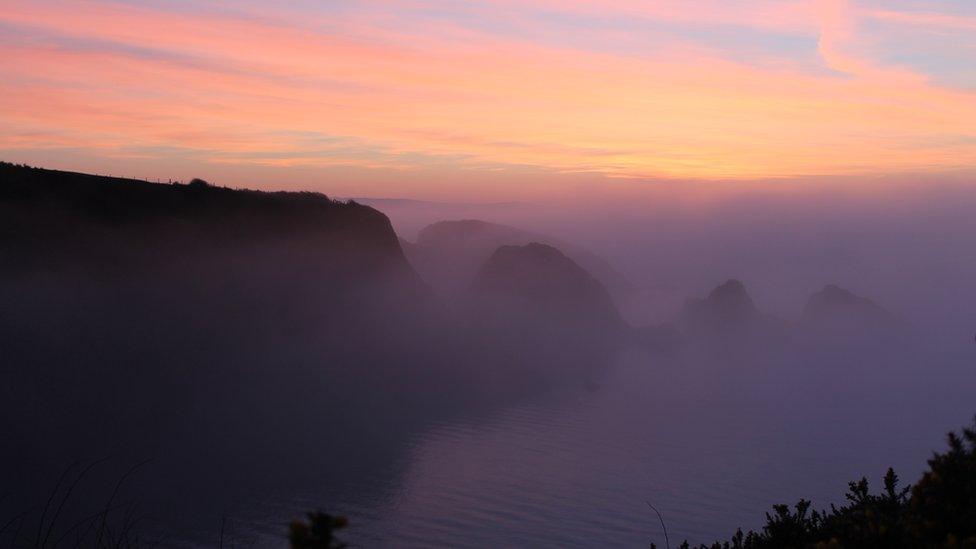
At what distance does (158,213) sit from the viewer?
2975 inches

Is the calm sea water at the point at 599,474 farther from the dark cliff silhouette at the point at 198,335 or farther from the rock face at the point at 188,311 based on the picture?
the rock face at the point at 188,311

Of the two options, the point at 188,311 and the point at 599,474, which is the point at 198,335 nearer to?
the point at 188,311

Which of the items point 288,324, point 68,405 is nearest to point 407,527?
point 68,405

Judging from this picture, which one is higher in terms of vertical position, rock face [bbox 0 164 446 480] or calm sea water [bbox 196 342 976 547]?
rock face [bbox 0 164 446 480]

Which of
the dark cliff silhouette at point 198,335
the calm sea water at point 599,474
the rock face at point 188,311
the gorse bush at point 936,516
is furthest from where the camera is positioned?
the calm sea water at point 599,474

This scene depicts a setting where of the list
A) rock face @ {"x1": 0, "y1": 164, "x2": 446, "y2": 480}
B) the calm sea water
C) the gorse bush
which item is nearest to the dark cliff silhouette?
rock face @ {"x1": 0, "y1": 164, "x2": 446, "y2": 480}

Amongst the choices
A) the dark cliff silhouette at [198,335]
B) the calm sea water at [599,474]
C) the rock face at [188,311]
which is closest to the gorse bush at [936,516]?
the calm sea water at [599,474]

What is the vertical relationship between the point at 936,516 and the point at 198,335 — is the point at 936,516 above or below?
above

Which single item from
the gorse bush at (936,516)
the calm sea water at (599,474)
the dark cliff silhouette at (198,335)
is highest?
the gorse bush at (936,516)

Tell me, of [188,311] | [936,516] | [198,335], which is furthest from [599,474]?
[936,516]

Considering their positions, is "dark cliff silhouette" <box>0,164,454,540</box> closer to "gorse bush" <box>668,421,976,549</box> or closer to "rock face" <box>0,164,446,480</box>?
"rock face" <box>0,164,446,480</box>

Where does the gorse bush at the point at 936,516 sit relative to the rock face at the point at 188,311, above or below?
above

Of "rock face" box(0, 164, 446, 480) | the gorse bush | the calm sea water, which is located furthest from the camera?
the calm sea water

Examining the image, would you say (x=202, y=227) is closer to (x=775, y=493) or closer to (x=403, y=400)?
(x=403, y=400)
